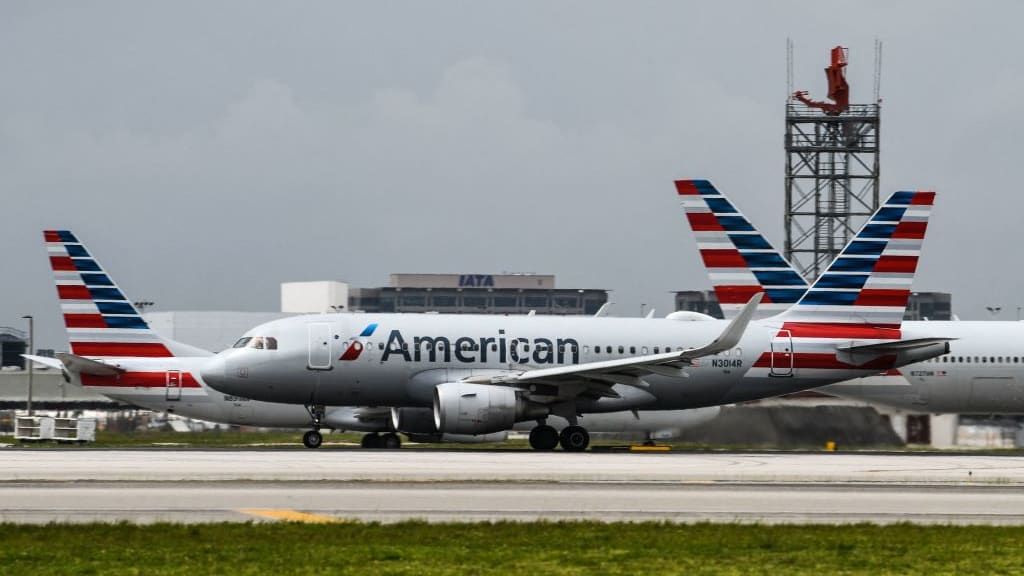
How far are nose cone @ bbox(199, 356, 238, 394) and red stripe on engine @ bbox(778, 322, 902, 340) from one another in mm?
14908

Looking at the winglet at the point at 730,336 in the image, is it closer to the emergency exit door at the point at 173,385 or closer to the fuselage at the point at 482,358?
the fuselage at the point at 482,358

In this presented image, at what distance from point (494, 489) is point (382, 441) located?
23430 millimetres

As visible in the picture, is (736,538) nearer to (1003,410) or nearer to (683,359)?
(683,359)

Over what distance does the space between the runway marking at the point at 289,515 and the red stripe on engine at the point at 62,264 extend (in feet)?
103

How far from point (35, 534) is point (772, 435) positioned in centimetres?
2853

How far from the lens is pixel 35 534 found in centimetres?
1744

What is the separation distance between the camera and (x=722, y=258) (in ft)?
161

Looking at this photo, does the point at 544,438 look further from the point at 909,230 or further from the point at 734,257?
the point at 909,230

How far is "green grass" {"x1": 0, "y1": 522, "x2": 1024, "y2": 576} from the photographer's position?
50.1ft

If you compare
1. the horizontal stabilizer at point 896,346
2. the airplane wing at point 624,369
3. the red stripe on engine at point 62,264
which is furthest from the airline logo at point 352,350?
the red stripe on engine at point 62,264

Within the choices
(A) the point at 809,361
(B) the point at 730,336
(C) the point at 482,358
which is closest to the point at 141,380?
(C) the point at 482,358

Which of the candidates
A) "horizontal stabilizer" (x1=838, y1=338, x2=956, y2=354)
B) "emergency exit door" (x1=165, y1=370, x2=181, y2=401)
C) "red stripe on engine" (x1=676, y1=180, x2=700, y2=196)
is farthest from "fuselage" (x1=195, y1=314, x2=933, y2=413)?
"emergency exit door" (x1=165, y1=370, x2=181, y2=401)

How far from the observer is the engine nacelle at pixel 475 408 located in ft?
128

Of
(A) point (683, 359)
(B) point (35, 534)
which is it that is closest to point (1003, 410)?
(A) point (683, 359)
